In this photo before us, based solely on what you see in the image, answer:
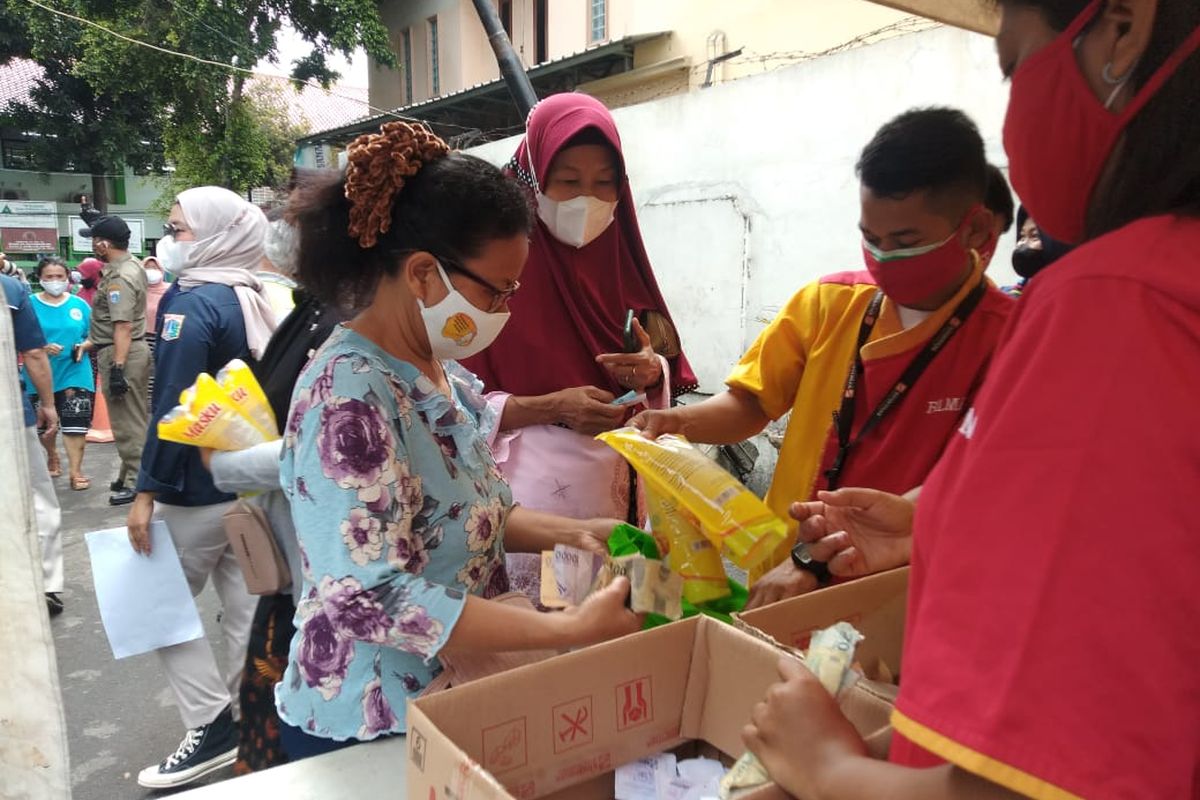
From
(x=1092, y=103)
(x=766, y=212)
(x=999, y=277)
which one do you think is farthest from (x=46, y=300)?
(x=1092, y=103)

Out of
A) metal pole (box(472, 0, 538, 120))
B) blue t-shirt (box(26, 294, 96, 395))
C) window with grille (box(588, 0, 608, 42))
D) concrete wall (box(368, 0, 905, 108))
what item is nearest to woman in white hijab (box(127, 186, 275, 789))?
metal pole (box(472, 0, 538, 120))

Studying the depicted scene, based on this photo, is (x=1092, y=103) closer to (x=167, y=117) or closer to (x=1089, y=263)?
(x=1089, y=263)

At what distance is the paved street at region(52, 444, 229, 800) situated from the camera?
10.2 ft

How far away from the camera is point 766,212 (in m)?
6.57

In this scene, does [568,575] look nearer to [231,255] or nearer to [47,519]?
[231,255]

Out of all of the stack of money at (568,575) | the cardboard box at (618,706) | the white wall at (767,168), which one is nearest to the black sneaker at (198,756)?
the stack of money at (568,575)

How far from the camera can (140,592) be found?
2.89 meters

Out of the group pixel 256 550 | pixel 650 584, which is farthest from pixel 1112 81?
pixel 256 550

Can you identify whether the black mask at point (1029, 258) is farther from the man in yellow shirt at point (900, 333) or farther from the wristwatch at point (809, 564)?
the wristwatch at point (809, 564)

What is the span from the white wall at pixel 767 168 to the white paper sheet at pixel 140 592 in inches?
185

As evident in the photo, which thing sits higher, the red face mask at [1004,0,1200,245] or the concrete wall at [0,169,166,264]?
the concrete wall at [0,169,166,264]

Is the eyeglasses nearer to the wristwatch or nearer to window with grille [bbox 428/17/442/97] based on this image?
the wristwatch

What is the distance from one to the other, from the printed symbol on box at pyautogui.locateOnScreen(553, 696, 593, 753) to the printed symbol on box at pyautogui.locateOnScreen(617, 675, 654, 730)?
6cm

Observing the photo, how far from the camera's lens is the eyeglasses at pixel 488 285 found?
4.82ft
